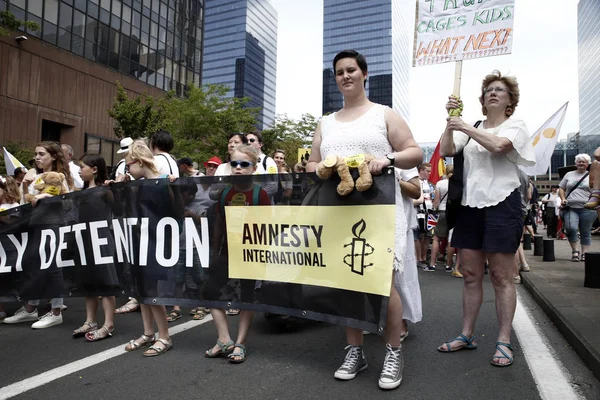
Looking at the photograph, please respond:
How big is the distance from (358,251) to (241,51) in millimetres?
122796

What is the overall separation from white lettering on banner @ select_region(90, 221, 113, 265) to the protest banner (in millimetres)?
3207

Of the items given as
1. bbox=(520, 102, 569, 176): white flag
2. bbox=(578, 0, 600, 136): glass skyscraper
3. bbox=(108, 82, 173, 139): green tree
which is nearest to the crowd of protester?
bbox=(520, 102, 569, 176): white flag

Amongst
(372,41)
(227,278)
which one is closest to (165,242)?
(227,278)

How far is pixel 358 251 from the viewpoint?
2.87m

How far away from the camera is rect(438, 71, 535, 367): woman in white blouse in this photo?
3197mm

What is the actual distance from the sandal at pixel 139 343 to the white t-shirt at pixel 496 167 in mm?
2761

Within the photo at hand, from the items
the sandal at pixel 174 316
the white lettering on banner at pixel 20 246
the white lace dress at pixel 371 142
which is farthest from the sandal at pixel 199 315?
the white lace dress at pixel 371 142

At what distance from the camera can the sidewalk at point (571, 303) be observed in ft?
10.6

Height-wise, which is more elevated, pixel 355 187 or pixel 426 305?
pixel 355 187

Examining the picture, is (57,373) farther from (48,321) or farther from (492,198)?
(492,198)

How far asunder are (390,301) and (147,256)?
2.02 metres

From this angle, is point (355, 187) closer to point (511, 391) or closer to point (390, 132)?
point (390, 132)

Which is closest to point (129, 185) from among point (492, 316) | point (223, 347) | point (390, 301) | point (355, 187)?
point (223, 347)

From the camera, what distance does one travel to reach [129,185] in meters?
3.84
